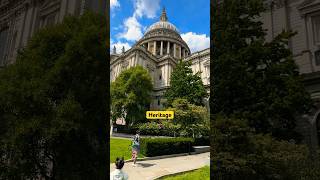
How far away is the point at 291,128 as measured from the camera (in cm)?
1116

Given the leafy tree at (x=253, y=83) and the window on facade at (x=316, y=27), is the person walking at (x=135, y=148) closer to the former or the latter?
the leafy tree at (x=253, y=83)

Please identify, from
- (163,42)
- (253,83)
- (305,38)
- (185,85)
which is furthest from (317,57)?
(163,42)

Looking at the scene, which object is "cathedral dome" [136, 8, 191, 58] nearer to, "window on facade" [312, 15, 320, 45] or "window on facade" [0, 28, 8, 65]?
"window on facade" [312, 15, 320, 45]

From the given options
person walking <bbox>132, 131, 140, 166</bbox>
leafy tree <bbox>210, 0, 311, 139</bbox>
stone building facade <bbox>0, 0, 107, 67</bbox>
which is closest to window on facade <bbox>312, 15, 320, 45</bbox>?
leafy tree <bbox>210, 0, 311, 139</bbox>

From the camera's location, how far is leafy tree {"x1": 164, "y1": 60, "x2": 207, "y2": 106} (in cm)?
1116

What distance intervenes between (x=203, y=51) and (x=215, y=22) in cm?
253

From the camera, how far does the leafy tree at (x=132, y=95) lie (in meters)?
10.5

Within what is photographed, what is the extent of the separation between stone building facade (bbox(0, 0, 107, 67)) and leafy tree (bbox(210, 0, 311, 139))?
8.43m

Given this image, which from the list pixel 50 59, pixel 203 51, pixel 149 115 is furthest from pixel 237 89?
pixel 50 59

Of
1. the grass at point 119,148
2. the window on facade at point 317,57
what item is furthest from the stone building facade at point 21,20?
the window on facade at point 317,57

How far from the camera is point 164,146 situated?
10273 millimetres

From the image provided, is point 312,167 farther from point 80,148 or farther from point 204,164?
point 80,148

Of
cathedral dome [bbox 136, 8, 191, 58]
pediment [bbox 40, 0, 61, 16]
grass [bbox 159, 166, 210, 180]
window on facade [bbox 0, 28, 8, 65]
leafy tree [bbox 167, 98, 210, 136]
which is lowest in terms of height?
grass [bbox 159, 166, 210, 180]

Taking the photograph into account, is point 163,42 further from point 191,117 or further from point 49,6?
point 49,6
